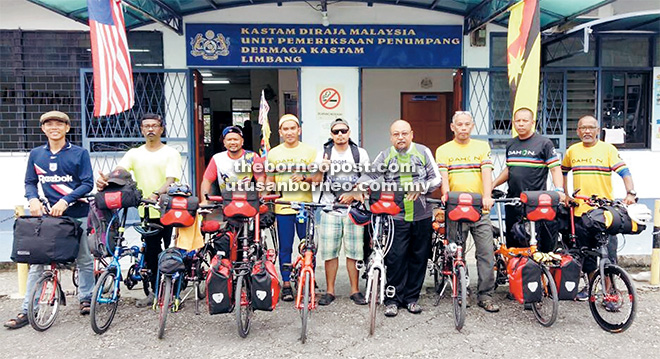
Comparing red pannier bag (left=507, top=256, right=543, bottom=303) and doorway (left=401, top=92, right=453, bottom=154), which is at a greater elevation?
doorway (left=401, top=92, right=453, bottom=154)

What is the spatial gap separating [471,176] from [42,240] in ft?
11.2

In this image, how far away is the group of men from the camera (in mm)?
4102

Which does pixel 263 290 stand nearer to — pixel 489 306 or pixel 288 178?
pixel 288 178

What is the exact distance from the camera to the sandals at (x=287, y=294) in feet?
14.8

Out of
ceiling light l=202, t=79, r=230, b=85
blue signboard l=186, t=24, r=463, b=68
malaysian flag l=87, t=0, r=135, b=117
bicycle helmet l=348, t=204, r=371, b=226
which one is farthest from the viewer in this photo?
ceiling light l=202, t=79, r=230, b=85

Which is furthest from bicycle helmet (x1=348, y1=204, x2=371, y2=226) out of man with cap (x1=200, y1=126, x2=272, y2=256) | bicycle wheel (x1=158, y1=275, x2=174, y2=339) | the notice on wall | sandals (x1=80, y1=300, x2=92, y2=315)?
the notice on wall

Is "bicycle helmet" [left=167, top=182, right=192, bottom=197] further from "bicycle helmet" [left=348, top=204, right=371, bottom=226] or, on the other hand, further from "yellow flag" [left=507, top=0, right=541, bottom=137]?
"yellow flag" [left=507, top=0, right=541, bottom=137]

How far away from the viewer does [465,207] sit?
153 inches

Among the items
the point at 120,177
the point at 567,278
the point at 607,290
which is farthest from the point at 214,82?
the point at 607,290

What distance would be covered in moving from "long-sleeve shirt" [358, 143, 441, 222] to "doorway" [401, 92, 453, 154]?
5869 millimetres

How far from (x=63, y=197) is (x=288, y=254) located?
6.23 ft

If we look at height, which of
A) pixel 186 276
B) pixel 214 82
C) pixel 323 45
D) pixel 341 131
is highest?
pixel 214 82

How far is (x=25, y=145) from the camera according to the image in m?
7.24

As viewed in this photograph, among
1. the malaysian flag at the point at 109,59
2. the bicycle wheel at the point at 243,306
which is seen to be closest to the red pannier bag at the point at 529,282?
the bicycle wheel at the point at 243,306
